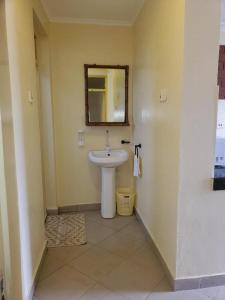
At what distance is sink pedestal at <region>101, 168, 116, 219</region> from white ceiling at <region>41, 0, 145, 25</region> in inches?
72.7

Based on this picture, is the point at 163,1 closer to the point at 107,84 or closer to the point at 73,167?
the point at 107,84

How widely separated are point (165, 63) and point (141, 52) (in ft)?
2.76

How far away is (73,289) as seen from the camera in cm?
178

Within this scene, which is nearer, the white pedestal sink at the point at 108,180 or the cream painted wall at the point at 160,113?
the cream painted wall at the point at 160,113

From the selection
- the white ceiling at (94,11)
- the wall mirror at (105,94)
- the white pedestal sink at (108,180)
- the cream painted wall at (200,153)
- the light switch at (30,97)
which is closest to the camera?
the cream painted wall at (200,153)

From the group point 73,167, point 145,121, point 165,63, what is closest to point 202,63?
point 165,63

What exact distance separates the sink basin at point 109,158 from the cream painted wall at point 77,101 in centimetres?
19

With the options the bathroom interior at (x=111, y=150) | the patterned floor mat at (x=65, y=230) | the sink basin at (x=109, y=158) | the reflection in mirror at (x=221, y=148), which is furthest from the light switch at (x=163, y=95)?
the patterned floor mat at (x=65, y=230)

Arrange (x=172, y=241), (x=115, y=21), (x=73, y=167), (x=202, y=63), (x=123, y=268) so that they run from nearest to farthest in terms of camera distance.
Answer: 1. (x=202, y=63)
2. (x=172, y=241)
3. (x=123, y=268)
4. (x=115, y=21)
5. (x=73, y=167)

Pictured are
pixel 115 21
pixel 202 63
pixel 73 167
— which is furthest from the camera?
pixel 73 167

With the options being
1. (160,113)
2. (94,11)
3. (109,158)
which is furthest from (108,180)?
(94,11)

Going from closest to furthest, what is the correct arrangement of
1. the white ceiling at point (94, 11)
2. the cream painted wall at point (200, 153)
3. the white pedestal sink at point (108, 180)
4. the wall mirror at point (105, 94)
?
the cream painted wall at point (200, 153) → the white ceiling at point (94, 11) → the white pedestal sink at point (108, 180) → the wall mirror at point (105, 94)

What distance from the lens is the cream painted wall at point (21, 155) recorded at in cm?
131

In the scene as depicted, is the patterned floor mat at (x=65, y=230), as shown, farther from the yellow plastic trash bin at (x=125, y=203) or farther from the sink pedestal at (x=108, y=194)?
the yellow plastic trash bin at (x=125, y=203)
